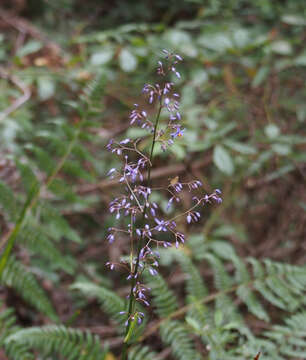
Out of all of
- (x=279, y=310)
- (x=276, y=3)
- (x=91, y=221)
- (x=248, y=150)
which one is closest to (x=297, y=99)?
(x=276, y=3)

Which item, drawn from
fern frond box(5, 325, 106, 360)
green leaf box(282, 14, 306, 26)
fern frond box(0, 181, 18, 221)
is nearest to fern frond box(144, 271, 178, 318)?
fern frond box(5, 325, 106, 360)

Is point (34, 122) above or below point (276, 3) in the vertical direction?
below

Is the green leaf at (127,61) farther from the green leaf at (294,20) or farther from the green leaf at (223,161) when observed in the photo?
the green leaf at (294,20)

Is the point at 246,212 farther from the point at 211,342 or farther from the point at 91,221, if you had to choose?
the point at 211,342

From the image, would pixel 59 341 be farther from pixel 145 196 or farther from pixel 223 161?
pixel 223 161

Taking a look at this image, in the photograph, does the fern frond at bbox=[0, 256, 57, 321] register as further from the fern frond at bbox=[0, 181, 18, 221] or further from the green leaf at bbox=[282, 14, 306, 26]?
the green leaf at bbox=[282, 14, 306, 26]

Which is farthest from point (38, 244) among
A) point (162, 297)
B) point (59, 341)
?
point (162, 297)

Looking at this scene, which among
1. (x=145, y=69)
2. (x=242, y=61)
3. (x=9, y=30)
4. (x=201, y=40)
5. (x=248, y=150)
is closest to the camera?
(x=248, y=150)
